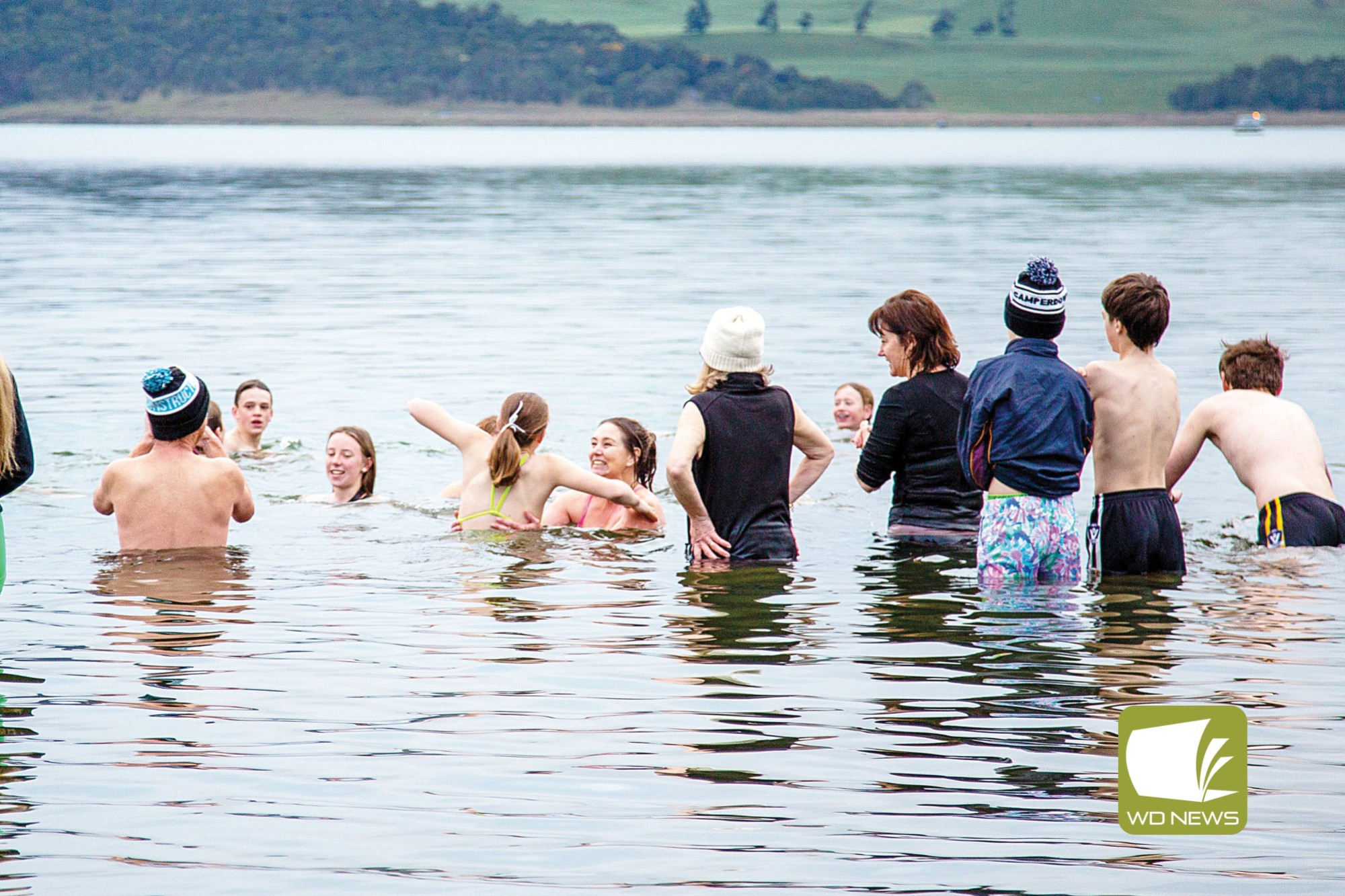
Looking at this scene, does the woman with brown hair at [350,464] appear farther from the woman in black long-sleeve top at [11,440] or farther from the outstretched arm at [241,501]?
the woman in black long-sleeve top at [11,440]

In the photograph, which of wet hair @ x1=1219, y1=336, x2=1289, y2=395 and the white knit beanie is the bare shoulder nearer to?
the white knit beanie

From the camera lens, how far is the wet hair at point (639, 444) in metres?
11.0

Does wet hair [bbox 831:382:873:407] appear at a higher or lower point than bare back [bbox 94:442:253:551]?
higher

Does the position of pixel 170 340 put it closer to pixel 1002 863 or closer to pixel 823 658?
pixel 823 658

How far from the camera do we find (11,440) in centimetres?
675

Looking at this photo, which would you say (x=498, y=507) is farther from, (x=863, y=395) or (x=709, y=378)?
(x=863, y=395)

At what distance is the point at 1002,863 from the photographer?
5316 millimetres

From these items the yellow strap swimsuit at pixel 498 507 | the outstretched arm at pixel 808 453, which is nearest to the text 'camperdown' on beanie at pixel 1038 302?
the outstretched arm at pixel 808 453

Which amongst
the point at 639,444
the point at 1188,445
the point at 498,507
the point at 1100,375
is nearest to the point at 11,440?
the point at 498,507

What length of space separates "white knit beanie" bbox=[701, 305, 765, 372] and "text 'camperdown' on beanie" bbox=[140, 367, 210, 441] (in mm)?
3077

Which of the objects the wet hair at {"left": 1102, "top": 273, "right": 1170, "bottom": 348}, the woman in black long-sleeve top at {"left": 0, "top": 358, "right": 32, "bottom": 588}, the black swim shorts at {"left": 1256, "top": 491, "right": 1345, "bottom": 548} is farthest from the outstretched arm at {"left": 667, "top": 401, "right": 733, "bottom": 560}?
the black swim shorts at {"left": 1256, "top": 491, "right": 1345, "bottom": 548}

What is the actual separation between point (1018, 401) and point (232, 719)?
4.31 metres

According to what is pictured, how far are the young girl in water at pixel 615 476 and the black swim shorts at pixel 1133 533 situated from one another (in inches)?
131

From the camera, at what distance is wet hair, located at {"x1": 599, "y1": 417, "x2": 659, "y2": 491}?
431 inches
